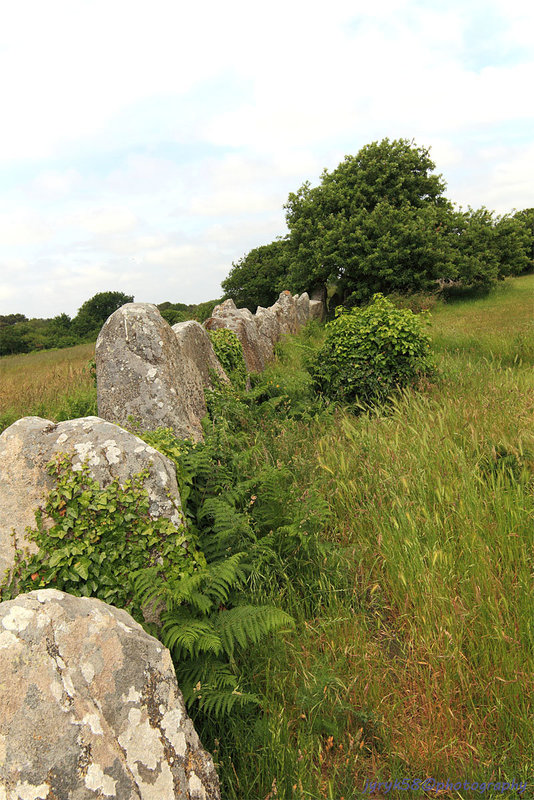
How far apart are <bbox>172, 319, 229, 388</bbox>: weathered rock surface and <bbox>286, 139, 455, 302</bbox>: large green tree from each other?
45.4 feet

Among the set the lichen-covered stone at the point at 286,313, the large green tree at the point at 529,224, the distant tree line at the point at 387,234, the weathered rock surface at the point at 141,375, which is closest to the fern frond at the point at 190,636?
the weathered rock surface at the point at 141,375

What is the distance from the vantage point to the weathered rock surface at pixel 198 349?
616 cm

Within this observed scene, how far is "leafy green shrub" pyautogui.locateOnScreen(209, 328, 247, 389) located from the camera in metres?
7.74

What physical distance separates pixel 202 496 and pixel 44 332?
5111 cm

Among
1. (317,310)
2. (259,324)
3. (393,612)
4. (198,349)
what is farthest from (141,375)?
(317,310)

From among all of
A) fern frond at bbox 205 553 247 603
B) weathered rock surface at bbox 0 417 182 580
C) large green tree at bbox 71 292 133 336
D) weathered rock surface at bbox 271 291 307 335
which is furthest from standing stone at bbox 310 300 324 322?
large green tree at bbox 71 292 133 336

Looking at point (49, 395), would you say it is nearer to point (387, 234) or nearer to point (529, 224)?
point (387, 234)

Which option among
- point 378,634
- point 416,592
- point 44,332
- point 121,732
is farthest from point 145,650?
point 44,332

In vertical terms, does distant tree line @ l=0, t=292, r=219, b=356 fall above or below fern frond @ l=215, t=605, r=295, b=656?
above

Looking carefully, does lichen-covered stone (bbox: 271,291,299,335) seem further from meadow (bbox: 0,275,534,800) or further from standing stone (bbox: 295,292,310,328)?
meadow (bbox: 0,275,534,800)

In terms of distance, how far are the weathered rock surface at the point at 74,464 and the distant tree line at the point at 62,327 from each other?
36.6 meters

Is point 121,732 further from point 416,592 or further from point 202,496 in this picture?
point 202,496

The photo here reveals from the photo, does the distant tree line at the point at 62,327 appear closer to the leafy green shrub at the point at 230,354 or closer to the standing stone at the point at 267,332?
the standing stone at the point at 267,332

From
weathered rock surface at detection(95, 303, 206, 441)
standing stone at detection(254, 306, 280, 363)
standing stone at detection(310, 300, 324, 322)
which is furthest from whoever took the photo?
standing stone at detection(310, 300, 324, 322)
